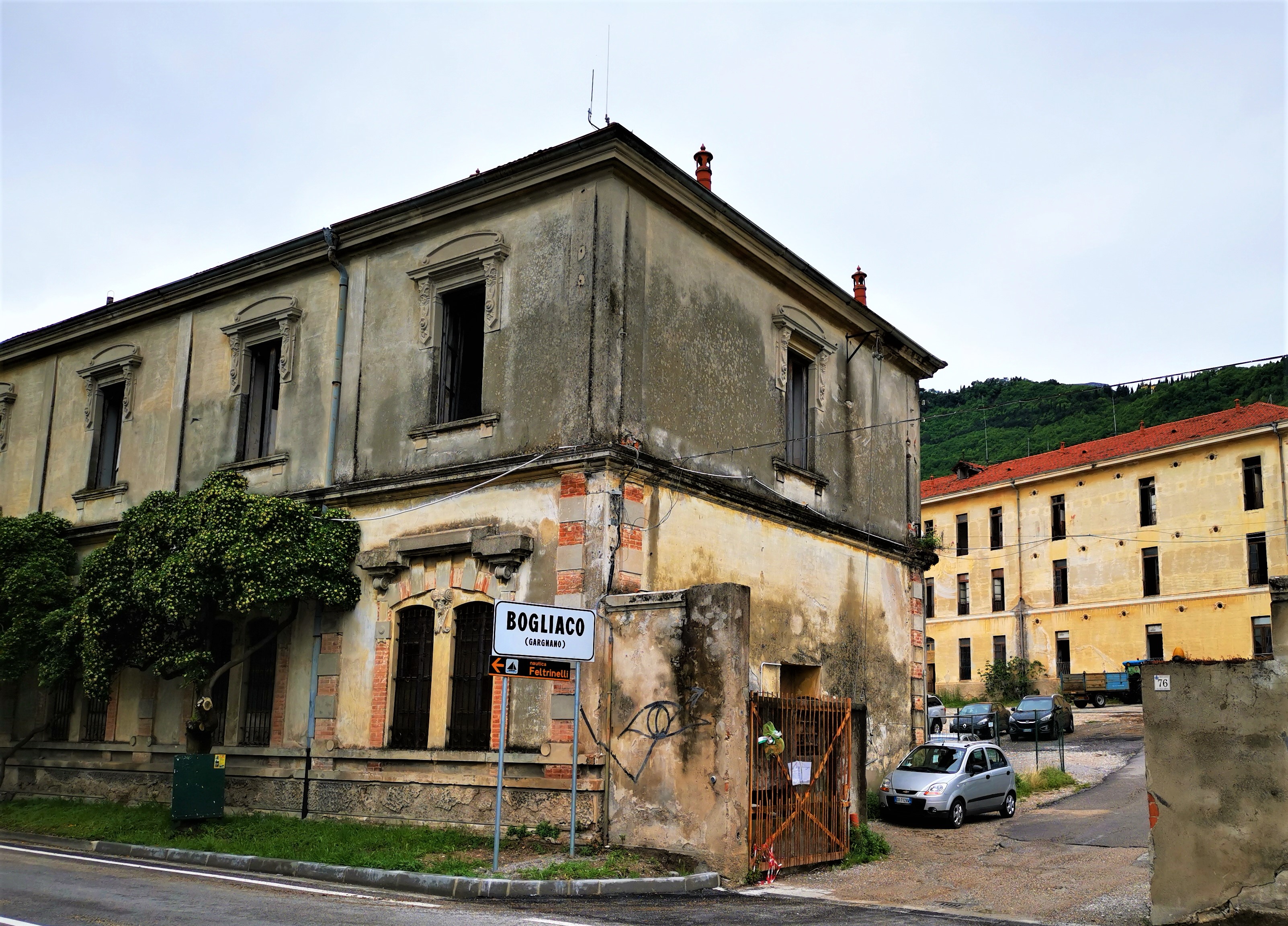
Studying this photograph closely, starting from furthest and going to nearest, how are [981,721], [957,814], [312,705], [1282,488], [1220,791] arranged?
1. [1282,488]
2. [981,721]
3. [957,814]
4. [312,705]
5. [1220,791]

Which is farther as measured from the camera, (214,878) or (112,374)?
(112,374)

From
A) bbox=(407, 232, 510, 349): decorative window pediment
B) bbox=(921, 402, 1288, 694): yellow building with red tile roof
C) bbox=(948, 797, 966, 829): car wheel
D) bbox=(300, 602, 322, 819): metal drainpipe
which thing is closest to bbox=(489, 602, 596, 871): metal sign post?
bbox=(300, 602, 322, 819): metal drainpipe

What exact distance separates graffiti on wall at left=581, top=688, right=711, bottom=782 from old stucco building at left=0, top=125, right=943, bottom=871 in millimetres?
109

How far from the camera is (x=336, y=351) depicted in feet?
61.1

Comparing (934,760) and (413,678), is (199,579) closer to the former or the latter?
(413,678)

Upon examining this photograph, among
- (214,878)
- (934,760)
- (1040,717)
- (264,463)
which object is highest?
(264,463)

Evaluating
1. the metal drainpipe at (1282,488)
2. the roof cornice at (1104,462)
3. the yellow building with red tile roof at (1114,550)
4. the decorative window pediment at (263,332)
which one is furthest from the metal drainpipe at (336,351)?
the metal drainpipe at (1282,488)

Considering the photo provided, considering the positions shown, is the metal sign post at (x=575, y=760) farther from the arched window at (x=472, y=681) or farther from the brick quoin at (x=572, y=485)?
the brick quoin at (x=572, y=485)

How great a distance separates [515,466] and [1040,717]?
27.3 meters

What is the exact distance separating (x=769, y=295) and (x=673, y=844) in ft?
31.0

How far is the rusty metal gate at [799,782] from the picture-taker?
528 inches

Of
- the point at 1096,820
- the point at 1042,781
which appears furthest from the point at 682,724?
the point at 1042,781

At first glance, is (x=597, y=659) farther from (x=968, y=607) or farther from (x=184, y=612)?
(x=968, y=607)

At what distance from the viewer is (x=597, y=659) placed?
14.5 m
